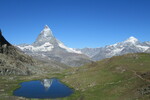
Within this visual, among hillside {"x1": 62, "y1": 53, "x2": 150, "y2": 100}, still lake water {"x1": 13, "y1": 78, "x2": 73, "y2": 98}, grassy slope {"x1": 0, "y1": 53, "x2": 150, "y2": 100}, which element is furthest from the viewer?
still lake water {"x1": 13, "y1": 78, "x2": 73, "y2": 98}

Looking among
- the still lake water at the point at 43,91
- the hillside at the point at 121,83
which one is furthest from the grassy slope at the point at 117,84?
the still lake water at the point at 43,91

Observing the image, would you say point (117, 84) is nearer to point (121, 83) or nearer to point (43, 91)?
point (121, 83)

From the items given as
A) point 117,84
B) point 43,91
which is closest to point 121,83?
point 117,84

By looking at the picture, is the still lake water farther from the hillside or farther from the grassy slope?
the hillside

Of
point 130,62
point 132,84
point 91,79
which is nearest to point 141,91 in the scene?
point 132,84

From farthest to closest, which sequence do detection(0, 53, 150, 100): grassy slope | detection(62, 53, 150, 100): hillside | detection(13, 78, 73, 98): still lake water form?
detection(13, 78, 73, 98): still lake water < detection(0, 53, 150, 100): grassy slope < detection(62, 53, 150, 100): hillside

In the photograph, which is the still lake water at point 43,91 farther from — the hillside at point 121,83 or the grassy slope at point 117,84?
the hillside at point 121,83

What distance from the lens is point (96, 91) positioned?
97.1 metres

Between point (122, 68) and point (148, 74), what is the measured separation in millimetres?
28264

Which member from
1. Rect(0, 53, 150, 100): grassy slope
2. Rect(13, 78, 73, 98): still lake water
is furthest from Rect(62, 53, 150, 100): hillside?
Rect(13, 78, 73, 98): still lake water

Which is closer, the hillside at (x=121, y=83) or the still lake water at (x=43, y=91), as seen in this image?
the hillside at (x=121, y=83)

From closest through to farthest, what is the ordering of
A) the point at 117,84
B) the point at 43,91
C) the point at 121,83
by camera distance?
the point at 121,83
the point at 117,84
the point at 43,91

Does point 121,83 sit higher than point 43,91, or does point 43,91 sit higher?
point 121,83

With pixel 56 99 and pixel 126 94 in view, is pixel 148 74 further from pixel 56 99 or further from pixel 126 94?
pixel 56 99
